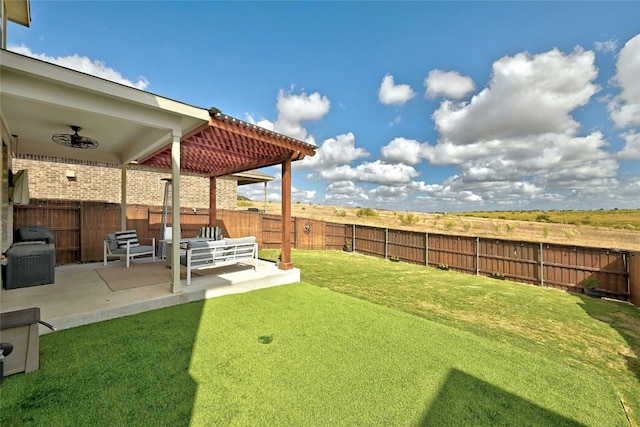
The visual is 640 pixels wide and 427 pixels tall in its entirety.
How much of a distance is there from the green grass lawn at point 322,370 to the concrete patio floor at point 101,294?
24 centimetres

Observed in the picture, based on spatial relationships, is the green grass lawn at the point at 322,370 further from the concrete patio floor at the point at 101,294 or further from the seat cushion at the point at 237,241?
the seat cushion at the point at 237,241

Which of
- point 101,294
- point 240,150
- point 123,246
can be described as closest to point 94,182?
point 123,246

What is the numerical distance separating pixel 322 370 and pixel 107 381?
195 cm

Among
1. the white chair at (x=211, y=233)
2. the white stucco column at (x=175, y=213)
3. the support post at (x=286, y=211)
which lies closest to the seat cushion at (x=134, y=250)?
the white chair at (x=211, y=233)

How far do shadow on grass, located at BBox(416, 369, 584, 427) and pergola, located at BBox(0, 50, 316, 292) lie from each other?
415cm

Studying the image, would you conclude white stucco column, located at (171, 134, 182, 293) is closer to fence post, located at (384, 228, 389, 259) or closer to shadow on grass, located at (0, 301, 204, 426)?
shadow on grass, located at (0, 301, 204, 426)

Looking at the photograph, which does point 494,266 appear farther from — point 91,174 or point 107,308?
point 91,174

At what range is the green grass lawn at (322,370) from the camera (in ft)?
6.64

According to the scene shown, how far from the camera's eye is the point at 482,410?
2160mm

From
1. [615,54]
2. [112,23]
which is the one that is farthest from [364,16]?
[615,54]

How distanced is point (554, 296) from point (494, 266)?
2191 mm

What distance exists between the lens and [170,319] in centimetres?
373

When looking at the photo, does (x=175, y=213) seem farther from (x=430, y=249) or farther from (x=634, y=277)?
(x=634, y=277)

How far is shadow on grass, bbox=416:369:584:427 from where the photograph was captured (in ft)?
6.65
